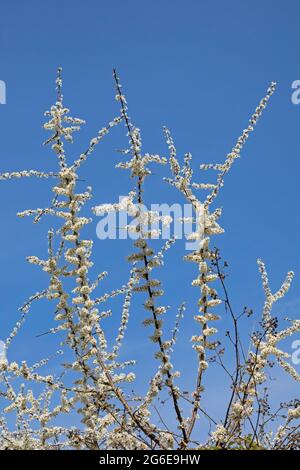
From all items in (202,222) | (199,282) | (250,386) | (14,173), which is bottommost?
(250,386)

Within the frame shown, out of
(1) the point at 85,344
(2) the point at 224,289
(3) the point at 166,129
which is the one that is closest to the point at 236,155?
(3) the point at 166,129

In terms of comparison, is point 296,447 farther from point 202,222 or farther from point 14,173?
point 14,173

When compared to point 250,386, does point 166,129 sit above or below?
above

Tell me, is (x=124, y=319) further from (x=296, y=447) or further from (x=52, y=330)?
(x=296, y=447)

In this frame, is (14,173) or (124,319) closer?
(14,173)

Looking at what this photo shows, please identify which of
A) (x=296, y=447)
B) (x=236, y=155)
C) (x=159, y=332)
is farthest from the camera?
(x=236, y=155)

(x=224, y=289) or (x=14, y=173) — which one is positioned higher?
(x=14, y=173)

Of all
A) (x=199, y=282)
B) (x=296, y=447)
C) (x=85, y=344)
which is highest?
(x=199, y=282)

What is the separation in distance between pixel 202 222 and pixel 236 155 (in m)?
1.53

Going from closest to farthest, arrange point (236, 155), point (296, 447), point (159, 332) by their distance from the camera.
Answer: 1. point (296, 447)
2. point (159, 332)
3. point (236, 155)

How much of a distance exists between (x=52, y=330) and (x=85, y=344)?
0.66m

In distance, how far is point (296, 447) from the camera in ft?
35.9

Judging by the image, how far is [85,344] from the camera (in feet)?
38.7

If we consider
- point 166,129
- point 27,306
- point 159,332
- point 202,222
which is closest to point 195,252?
point 202,222
